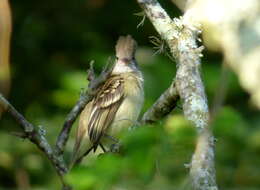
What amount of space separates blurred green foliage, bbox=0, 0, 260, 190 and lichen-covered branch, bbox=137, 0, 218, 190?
61 millimetres

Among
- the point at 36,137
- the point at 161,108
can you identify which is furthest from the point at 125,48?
the point at 161,108

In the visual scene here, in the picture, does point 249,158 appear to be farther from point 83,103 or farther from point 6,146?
point 83,103

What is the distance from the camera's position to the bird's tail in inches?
220

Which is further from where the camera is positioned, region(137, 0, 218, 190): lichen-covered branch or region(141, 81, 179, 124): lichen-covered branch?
region(141, 81, 179, 124): lichen-covered branch

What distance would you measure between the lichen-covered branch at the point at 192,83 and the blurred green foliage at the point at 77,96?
61 mm

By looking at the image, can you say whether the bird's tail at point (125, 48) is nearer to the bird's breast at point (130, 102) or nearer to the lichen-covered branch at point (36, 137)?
the bird's breast at point (130, 102)

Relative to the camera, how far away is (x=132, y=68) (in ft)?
18.7

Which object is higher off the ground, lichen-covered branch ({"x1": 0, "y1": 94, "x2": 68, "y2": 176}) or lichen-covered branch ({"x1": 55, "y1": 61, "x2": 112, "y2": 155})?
lichen-covered branch ({"x1": 55, "y1": 61, "x2": 112, "y2": 155})

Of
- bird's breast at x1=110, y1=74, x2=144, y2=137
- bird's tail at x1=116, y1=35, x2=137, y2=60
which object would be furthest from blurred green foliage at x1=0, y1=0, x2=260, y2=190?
bird's tail at x1=116, y1=35, x2=137, y2=60

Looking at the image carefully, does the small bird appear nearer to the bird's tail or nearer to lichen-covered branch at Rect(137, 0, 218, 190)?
the bird's tail

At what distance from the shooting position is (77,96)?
759 cm

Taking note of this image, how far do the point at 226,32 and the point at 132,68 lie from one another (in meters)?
2.58

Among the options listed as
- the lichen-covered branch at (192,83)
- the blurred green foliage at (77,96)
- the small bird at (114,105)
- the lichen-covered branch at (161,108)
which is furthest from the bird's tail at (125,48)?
the lichen-covered branch at (161,108)

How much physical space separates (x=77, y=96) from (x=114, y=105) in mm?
2117
